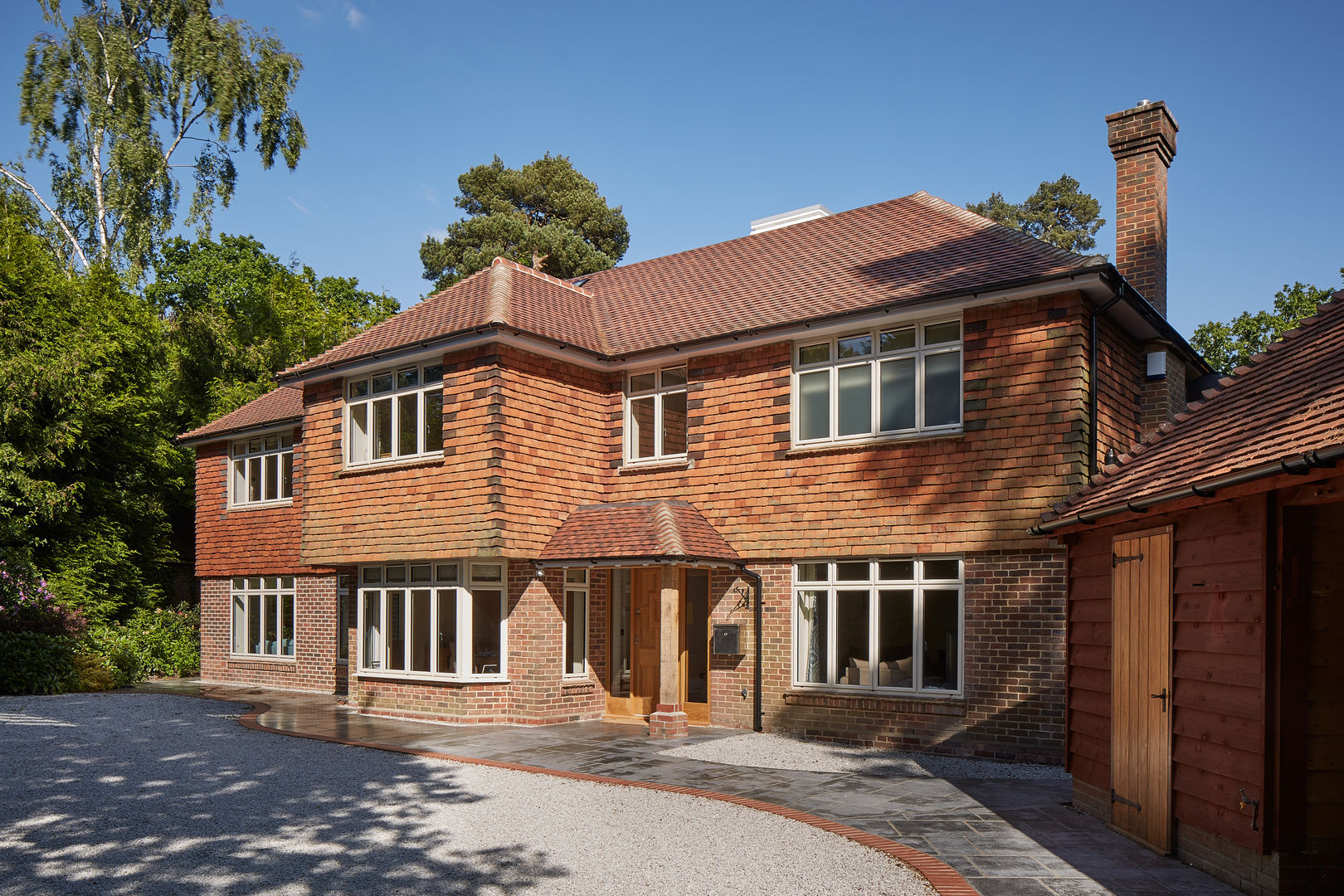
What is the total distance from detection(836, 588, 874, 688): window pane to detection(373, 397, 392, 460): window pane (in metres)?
7.37

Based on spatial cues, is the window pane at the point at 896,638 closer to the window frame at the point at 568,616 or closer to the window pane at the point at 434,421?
the window frame at the point at 568,616

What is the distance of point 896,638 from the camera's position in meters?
12.3

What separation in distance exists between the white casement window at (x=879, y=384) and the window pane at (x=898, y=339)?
0.01m

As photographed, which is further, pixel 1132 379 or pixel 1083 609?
pixel 1132 379

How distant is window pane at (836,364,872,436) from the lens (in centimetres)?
1288

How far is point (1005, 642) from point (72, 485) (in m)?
20.5

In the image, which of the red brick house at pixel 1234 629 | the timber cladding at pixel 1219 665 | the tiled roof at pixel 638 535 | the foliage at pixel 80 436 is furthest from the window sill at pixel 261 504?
the timber cladding at pixel 1219 665

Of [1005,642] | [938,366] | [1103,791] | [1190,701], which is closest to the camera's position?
[1190,701]

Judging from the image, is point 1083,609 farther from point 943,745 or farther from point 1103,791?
point 943,745

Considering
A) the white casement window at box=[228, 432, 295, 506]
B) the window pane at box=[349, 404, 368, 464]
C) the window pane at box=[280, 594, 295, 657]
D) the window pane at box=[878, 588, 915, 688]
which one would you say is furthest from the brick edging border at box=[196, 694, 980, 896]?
the white casement window at box=[228, 432, 295, 506]

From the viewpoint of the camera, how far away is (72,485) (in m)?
22.6

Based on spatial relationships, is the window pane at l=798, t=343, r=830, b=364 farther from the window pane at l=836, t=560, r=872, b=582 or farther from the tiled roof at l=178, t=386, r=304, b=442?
the tiled roof at l=178, t=386, r=304, b=442

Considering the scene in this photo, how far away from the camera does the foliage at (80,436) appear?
70.9 feet

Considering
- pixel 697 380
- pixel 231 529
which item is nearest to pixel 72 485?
pixel 231 529
